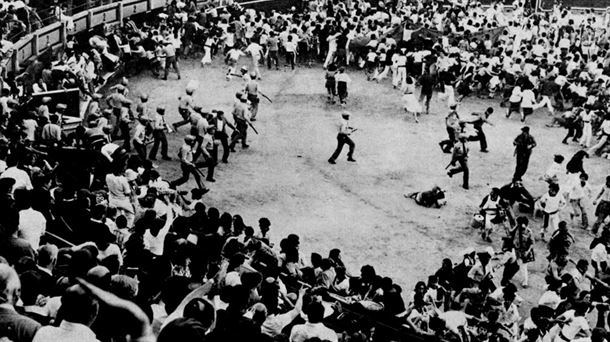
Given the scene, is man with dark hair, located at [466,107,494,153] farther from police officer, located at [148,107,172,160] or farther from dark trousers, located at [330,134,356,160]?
police officer, located at [148,107,172,160]

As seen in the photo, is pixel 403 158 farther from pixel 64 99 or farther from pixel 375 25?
pixel 375 25

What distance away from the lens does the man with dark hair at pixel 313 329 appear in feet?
28.5

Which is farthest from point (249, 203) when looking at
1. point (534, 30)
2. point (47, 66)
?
point (534, 30)

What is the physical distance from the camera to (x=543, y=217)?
1811 centimetres

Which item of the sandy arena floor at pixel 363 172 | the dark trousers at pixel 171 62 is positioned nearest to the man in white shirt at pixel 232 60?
the sandy arena floor at pixel 363 172

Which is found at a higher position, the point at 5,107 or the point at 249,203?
the point at 5,107

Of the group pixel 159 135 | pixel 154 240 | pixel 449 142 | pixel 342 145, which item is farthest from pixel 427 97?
pixel 154 240

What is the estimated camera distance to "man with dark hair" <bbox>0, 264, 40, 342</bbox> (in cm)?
631

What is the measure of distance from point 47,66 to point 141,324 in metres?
17.7

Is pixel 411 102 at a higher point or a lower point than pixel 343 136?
lower

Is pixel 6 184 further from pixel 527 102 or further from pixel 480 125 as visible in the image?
pixel 527 102

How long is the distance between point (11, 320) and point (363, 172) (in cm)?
1429

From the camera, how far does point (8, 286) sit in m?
6.65

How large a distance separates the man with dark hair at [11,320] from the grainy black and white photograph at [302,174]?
2cm
